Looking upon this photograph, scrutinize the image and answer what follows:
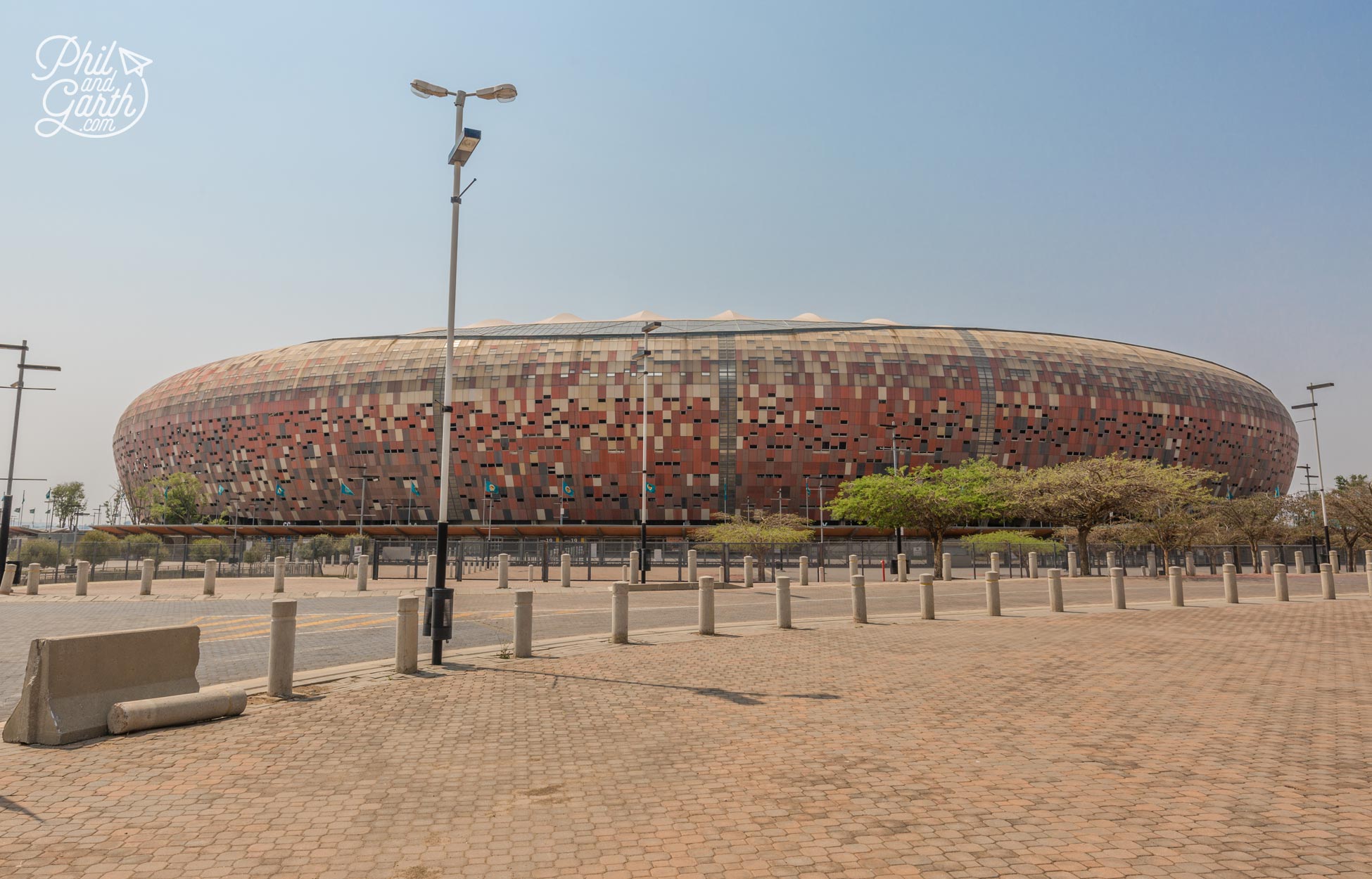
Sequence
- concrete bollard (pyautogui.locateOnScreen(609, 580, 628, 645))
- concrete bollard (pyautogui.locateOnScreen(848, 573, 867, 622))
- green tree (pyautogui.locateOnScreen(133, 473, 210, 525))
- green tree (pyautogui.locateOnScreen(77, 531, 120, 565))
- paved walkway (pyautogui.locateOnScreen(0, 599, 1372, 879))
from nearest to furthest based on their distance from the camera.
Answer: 1. paved walkway (pyautogui.locateOnScreen(0, 599, 1372, 879))
2. concrete bollard (pyautogui.locateOnScreen(609, 580, 628, 645))
3. concrete bollard (pyautogui.locateOnScreen(848, 573, 867, 622))
4. green tree (pyautogui.locateOnScreen(77, 531, 120, 565))
5. green tree (pyautogui.locateOnScreen(133, 473, 210, 525))

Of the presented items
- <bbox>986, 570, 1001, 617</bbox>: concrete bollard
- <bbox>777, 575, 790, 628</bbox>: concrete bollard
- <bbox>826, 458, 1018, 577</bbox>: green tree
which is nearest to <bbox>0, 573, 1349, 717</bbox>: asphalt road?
<bbox>986, 570, 1001, 617</bbox>: concrete bollard

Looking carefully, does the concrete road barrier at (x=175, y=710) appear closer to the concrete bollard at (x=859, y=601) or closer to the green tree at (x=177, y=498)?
the concrete bollard at (x=859, y=601)

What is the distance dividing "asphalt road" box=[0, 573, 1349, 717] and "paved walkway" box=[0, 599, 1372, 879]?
12.0ft

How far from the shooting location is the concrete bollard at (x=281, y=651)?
8.62 metres

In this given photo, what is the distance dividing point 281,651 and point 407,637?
177cm

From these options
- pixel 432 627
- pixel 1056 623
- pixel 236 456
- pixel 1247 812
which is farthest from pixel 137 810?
pixel 236 456

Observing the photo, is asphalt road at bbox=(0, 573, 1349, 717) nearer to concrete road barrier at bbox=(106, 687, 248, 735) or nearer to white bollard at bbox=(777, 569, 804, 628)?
white bollard at bbox=(777, 569, 804, 628)

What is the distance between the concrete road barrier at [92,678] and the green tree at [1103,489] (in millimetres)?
40848

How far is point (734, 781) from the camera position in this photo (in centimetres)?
569

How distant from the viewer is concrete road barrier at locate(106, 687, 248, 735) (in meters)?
7.09

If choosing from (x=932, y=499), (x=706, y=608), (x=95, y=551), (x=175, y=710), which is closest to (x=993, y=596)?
(x=706, y=608)

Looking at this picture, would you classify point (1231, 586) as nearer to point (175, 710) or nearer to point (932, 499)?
point (932, 499)

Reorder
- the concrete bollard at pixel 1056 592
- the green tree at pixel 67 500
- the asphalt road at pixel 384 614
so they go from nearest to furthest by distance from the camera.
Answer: the asphalt road at pixel 384 614
the concrete bollard at pixel 1056 592
the green tree at pixel 67 500

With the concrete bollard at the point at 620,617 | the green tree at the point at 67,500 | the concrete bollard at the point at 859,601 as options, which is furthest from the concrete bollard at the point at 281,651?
the green tree at the point at 67,500
